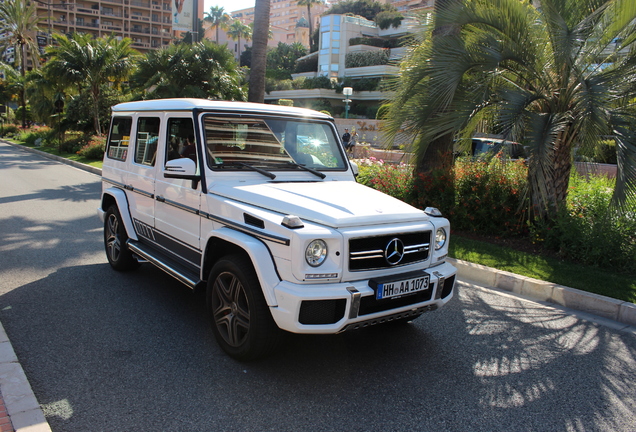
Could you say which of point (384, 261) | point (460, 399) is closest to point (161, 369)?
point (384, 261)

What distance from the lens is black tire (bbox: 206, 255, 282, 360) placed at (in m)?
3.78

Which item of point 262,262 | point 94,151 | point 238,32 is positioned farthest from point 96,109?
point 238,32

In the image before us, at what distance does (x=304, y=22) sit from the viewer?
452ft

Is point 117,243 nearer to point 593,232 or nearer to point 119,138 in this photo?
point 119,138

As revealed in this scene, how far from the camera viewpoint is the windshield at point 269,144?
4.77 meters

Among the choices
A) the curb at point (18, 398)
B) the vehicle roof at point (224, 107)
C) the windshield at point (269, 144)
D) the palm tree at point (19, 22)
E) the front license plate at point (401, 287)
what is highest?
the palm tree at point (19, 22)

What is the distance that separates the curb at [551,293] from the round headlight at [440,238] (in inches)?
100

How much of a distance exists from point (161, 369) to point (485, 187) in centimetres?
667

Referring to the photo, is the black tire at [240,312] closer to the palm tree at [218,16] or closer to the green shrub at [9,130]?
the green shrub at [9,130]

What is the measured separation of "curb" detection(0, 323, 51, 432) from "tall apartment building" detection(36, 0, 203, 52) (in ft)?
311

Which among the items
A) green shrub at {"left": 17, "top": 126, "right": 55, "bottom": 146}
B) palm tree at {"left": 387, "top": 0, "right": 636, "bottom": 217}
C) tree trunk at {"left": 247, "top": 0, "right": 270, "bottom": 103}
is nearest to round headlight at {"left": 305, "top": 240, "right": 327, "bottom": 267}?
palm tree at {"left": 387, "top": 0, "right": 636, "bottom": 217}

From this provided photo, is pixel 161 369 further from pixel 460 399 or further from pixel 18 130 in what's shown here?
pixel 18 130

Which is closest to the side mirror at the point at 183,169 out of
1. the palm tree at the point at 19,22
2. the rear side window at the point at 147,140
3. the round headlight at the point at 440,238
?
the rear side window at the point at 147,140

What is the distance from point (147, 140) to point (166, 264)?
61.2 inches
